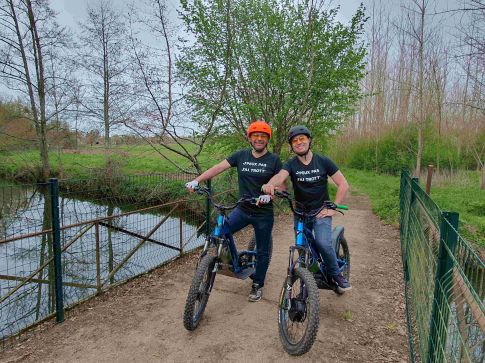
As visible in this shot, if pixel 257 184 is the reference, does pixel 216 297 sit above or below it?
below

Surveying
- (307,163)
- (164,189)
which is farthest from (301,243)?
(164,189)

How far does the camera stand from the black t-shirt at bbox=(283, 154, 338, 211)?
3.53 meters

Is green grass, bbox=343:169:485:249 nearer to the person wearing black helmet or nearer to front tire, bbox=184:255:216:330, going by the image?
the person wearing black helmet

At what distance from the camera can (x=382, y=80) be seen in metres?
21.1

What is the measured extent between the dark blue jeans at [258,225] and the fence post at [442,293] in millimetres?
1842

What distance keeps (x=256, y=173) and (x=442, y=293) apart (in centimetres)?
208

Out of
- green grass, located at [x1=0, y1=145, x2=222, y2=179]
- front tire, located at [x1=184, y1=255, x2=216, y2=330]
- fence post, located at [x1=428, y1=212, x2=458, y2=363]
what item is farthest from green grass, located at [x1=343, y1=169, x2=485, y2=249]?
green grass, located at [x1=0, y1=145, x2=222, y2=179]

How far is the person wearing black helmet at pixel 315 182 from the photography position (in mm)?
3482

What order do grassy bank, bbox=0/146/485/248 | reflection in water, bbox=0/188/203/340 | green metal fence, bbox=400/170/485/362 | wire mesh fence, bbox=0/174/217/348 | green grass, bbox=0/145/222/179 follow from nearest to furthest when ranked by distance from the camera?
green metal fence, bbox=400/170/485/362 → wire mesh fence, bbox=0/174/217/348 → reflection in water, bbox=0/188/203/340 → grassy bank, bbox=0/146/485/248 → green grass, bbox=0/145/222/179

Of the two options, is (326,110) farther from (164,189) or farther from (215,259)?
(215,259)

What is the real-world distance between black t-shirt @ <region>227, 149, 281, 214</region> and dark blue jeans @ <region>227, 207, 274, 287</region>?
7 cm

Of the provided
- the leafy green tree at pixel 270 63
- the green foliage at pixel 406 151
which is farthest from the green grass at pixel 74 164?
the green foliage at pixel 406 151

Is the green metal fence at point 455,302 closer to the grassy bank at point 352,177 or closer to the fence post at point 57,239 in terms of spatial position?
the fence post at point 57,239

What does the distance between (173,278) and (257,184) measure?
209cm
